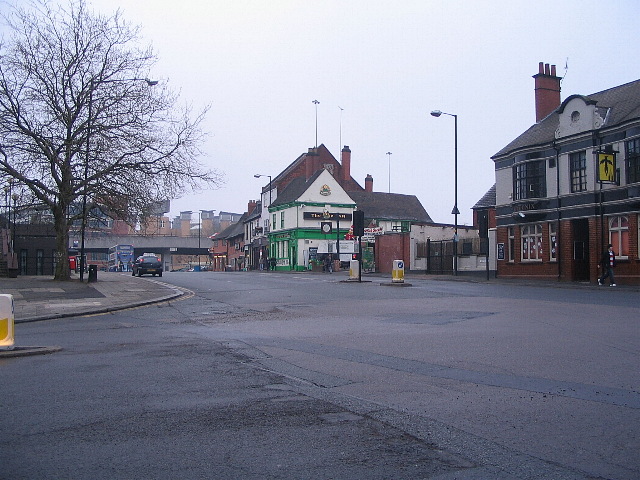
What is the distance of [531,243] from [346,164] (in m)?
47.8

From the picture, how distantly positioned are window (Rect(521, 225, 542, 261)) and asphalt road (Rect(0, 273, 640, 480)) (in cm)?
2441

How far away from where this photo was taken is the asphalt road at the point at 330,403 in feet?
15.2

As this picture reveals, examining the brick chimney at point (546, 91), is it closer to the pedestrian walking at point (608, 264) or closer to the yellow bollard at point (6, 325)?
the pedestrian walking at point (608, 264)

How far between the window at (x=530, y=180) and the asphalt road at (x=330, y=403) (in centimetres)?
2453

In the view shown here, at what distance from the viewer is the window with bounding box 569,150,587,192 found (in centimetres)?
3341

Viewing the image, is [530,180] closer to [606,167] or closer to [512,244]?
[512,244]

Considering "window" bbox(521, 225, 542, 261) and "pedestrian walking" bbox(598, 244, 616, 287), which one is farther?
"window" bbox(521, 225, 542, 261)

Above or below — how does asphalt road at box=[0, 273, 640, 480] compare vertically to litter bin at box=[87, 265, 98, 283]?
below

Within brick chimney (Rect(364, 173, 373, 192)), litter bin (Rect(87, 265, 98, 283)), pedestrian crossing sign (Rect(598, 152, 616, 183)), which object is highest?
brick chimney (Rect(364, 173, 373, 192))

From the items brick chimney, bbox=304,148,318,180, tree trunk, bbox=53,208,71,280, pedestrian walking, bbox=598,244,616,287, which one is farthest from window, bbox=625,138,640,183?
brick chimney, bbox=304,148,318,180

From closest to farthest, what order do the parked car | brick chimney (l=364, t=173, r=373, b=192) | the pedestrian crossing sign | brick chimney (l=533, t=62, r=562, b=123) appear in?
the pedestrian crossing sign → brick chimney (l=533, t=62, r=562, b=123) → the parked car → brick chimney (l=364, t=173, r=373, b=192)

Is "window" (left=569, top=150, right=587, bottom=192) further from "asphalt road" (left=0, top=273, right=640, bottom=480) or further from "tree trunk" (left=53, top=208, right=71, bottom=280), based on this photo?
"tree trunk" (left=53, top=208, right=71, bottom=280)

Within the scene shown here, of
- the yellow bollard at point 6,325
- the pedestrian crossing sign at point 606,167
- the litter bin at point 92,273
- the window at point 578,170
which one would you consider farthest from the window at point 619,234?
the yellow bollard at point 6,325

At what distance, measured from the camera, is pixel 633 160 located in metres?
30.1
